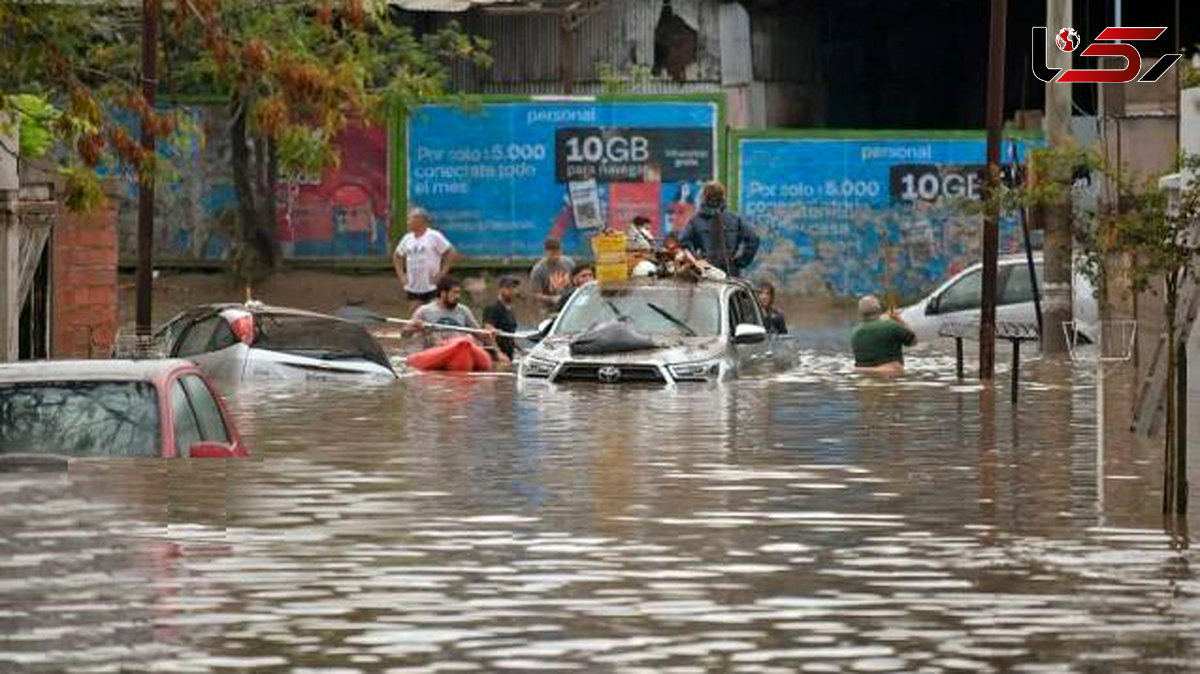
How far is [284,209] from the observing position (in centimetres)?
4316

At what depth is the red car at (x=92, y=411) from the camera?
55.0ft

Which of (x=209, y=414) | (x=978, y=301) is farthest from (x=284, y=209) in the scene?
(x=209, y=414)

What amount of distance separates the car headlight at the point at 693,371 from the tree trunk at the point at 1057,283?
6723 millimetres

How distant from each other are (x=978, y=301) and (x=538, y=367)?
974 cm

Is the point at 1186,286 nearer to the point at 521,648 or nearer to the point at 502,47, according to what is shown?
the point at 521,648

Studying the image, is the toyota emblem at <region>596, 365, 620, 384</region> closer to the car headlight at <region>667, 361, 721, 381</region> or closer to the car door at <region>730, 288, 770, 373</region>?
the car headlight at <region>667, 361, 721, 381</region>

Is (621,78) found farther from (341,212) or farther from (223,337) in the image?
(223,337)

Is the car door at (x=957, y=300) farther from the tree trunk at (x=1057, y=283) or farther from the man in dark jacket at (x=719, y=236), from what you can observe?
the man in dark jacket at (x=719, y=236)

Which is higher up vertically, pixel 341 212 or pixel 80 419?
pixel 341 212

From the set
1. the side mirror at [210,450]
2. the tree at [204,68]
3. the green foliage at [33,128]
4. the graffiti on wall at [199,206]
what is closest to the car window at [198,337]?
the tree at [204,68]

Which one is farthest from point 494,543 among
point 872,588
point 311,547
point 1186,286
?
point 1186,286

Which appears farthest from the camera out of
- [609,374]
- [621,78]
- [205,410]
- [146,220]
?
[621,78]

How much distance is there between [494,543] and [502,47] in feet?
100

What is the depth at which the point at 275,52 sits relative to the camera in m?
19.9
